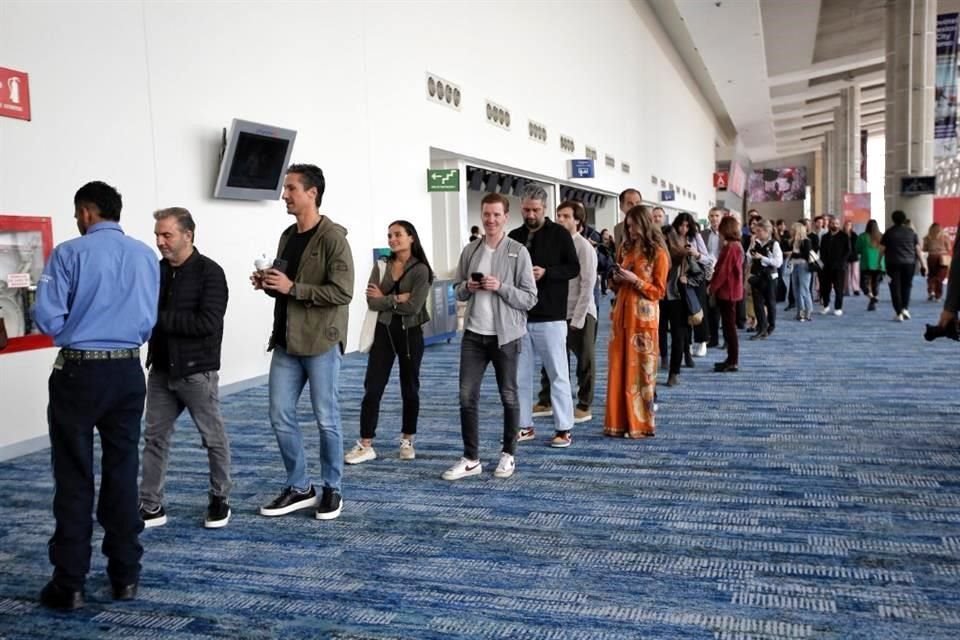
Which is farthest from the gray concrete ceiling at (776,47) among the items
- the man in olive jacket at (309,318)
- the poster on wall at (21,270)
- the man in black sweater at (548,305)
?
the man in olive jacket at (309,318)

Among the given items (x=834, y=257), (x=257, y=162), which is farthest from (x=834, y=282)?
(x=257, y=162)

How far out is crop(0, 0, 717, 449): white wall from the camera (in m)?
6.04

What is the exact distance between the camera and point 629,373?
566 centimetres

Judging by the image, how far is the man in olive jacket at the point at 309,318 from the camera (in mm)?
3822

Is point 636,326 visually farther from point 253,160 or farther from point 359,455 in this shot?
point 253,160

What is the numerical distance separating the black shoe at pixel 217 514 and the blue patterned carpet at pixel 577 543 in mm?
59

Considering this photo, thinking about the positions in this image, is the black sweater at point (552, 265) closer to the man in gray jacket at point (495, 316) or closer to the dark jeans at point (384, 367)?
the man in gray jacket at point (495, 316)

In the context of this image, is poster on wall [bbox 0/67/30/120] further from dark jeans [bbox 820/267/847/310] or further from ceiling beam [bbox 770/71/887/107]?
ceiling beam [bbox 770/71/887/107]

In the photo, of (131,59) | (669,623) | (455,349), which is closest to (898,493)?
(669,623)

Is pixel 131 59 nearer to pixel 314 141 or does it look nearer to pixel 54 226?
pixel 54 226

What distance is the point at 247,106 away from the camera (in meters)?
8.41

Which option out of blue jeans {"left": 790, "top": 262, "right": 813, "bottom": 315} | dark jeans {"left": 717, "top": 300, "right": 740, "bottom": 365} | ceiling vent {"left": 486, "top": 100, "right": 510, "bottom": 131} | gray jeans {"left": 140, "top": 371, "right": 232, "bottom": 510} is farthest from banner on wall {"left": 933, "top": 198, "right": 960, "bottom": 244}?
gray jeans {"left": 140, "top": 371, "right": 232, "bottom": 510}

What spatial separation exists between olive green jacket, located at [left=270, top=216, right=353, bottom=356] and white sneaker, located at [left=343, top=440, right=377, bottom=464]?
1.43 m

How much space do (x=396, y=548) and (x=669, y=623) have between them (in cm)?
131
